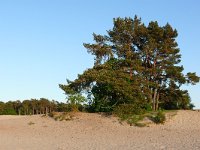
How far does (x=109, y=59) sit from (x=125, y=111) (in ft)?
24.6

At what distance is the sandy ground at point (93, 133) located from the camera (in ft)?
83.4

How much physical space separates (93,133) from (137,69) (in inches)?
359

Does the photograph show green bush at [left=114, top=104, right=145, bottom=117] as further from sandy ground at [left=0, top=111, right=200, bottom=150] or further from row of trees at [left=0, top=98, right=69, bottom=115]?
row of trees at [left=0, top=98, right=69, bottom=115]

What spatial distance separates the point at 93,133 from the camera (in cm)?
3253

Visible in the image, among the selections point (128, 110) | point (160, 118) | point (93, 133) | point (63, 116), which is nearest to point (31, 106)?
point (63, 116)

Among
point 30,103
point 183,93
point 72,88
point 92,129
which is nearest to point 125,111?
point 92,129

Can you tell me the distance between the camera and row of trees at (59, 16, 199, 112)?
3806cm

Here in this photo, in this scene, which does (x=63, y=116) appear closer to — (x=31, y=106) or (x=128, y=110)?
(x=128, y=110)

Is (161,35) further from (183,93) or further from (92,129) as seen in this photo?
(92,129)

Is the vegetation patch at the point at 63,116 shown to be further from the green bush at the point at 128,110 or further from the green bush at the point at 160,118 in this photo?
the green bush at the point at 160,118

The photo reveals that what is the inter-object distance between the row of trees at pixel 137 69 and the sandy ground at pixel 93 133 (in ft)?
9.33

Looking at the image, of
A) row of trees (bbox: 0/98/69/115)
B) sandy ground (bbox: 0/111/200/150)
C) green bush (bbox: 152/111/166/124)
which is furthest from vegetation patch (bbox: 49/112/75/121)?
row of trees (bbox: 0/98/69/115)

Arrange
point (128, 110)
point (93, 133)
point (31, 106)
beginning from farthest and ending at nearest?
point (31, 106) < point (128, 110) < point (93, 133)

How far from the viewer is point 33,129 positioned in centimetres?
3500
